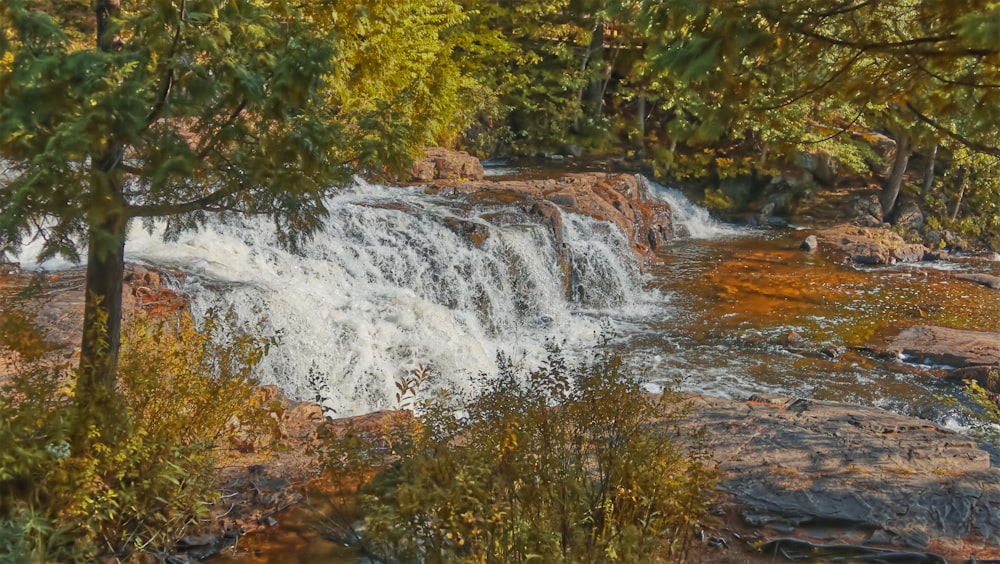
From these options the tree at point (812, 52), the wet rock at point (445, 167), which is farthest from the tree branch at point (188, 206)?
the wet rock at point (445, 167)

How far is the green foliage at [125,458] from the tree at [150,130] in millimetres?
161

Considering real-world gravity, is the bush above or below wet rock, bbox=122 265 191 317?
below

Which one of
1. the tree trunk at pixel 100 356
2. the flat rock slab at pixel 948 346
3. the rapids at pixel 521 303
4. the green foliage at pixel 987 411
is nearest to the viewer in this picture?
the tree trunk at pixel 100 356

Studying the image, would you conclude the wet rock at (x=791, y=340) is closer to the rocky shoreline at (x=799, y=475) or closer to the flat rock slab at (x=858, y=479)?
the rocky shoreline at (x=799, y=475)

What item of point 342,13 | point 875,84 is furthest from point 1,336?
point 342,13

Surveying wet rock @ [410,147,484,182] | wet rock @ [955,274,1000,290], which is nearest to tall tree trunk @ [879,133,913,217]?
wet rock @ [955,274,1000,290]

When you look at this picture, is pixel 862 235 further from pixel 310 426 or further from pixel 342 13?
pixel 310 426

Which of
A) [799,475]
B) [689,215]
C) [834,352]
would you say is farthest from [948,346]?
[689,215]

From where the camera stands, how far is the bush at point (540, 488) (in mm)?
3334

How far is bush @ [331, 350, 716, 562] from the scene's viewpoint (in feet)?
10.9

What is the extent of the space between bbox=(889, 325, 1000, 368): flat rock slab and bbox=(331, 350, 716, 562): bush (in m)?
7.35

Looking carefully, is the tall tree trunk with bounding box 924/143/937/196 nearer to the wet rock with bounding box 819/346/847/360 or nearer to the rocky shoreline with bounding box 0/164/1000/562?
the wet rock with bounding box 819/346/847/360

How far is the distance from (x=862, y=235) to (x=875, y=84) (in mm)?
14242

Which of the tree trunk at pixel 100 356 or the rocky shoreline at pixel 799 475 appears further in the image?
the rocky shoreline at pixel 799 475
